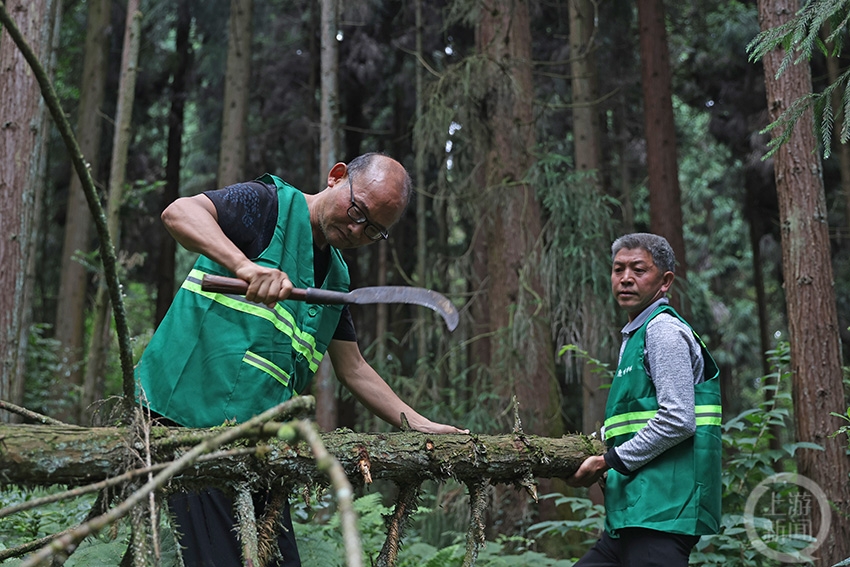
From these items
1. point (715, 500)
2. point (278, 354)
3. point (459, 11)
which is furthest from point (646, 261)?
point (459, 11)

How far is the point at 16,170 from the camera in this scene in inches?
257

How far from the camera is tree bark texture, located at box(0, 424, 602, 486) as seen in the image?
2123 mm

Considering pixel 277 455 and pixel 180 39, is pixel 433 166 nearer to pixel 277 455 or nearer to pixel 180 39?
pixel 180 39

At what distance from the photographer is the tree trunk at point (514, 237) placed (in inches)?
302

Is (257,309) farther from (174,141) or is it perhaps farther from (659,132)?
(174,141)

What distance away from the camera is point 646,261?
12.2ft

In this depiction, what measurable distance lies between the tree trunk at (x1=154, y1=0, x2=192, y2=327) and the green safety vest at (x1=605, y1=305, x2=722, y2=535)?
12.4 meters

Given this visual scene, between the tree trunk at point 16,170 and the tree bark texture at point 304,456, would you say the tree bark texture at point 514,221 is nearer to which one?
the tree bark texture at point 304,456

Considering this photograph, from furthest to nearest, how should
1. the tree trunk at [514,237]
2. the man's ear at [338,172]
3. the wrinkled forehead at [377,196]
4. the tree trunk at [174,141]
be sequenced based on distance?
the tree trunk at [174,141] → the tree trunk at [514,237] → the man's ear at [338,172] → the wrinkled forehead at [377,196]

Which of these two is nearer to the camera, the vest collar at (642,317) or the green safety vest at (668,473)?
the green safety vest at (668,473)

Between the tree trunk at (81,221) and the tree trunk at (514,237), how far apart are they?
24.0ft

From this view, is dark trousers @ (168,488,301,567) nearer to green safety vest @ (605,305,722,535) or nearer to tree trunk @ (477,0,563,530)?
green safety vest @ (605,305,722,535)

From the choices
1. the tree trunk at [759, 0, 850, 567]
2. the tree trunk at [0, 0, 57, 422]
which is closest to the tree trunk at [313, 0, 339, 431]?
the tree trunk at [0, 0, 57, 422]

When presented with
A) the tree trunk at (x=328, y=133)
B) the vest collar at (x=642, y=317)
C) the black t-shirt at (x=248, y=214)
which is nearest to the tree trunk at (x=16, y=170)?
the tree trunk at (x=328, y=133)
